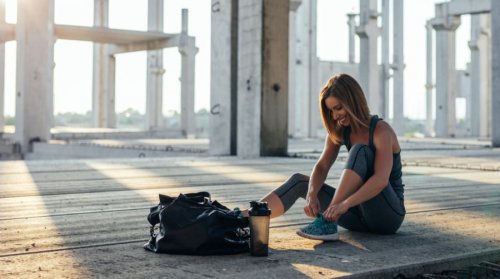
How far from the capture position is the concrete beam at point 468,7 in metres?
24.9

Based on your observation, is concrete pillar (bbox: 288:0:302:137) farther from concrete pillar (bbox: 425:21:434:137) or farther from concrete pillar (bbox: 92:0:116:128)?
concrete pillar (bbox: 425:21:434:137)

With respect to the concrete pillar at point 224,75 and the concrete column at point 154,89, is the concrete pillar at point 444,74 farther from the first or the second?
the concrete pillar at point 224,75

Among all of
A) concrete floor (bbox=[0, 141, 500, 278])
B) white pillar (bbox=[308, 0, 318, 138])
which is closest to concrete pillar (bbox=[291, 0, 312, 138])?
white pillar (bbox=[308, 0, 318, 138])

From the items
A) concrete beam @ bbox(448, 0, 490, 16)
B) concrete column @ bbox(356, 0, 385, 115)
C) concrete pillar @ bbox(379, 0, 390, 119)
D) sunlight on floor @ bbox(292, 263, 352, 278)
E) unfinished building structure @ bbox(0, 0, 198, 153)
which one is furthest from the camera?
concrete pillar @ bbox(379, 0, 390, 119)

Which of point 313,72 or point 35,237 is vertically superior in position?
point 313,72

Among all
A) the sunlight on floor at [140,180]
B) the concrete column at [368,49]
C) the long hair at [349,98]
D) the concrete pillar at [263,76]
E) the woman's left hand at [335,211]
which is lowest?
the sunlight on floor at [140,180]

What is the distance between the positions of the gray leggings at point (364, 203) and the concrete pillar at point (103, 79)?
2931 centimetres

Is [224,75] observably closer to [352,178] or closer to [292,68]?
[352,178]

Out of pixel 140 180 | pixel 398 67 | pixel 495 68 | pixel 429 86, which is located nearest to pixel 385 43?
pixel 398 67

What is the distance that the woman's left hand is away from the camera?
3980mm

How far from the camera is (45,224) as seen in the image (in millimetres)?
4809

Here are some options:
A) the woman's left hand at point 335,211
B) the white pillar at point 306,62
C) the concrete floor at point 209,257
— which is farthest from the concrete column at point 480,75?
the woman's left hand at point 335,211

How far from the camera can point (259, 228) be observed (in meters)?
3.63

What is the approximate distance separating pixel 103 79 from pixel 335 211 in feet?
99.7
